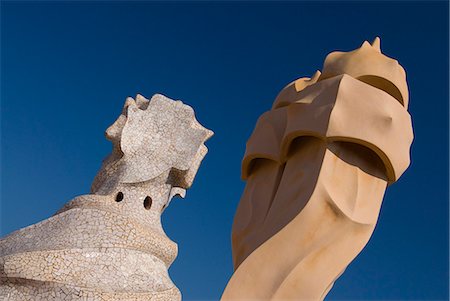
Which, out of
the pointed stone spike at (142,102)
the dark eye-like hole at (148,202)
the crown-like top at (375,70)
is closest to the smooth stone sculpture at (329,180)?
the crown-like top at (375,70)

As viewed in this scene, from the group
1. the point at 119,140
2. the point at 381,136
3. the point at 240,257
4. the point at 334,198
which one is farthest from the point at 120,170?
the point at 381,136

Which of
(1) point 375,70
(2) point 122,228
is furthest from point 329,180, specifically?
→ (2) point 122,228

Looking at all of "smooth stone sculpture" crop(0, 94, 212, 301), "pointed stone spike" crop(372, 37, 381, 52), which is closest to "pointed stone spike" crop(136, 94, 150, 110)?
"smooth stone sculpture" crop(0, 94, 212, 301)

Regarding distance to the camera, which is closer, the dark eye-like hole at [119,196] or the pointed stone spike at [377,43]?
the dark eye-like hole at [119,196]

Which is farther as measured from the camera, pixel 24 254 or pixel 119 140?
pixel 119 140

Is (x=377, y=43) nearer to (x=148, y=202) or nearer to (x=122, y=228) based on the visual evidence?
(x=148, y=202)

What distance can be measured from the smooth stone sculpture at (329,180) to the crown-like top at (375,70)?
0.01 m

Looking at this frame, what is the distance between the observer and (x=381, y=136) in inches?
241

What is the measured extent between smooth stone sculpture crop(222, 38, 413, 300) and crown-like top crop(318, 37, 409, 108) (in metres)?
0.01

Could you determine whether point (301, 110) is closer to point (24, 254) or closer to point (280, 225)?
point (280, 225)

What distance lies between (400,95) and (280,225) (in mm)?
1857

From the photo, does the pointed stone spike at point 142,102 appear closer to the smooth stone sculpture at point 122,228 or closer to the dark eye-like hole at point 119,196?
the smooth stone sculpture at point 122,228

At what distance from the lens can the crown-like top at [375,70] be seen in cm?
Result: 655

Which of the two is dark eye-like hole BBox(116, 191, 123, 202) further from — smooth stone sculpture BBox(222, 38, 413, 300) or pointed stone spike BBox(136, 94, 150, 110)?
smooth stone sculpture BBox(222, 38, 413, 300)
